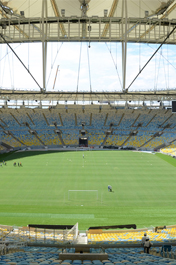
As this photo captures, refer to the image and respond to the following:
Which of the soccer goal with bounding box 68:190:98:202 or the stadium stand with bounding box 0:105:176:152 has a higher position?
the stadium stand with bounding box 0:105:176:152

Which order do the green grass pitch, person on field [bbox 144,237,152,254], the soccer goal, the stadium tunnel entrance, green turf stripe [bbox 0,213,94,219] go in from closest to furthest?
person on field [bbox 144,237,152,254]
the green grass pitch
green turf stripe [bbox 0,213,94,219]
the soccer goal
the stadium tunnel entrance

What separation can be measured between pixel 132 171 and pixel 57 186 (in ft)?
34.9

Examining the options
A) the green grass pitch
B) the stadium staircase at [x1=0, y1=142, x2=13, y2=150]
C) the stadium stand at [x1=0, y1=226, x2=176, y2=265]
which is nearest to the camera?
the stadium stand at [x1=0, y1=226, x2=176, y2=265]

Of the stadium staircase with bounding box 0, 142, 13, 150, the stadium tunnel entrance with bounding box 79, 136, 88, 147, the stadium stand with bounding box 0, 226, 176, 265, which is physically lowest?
the stadium stand with bounding box 0, 226, 176, 265

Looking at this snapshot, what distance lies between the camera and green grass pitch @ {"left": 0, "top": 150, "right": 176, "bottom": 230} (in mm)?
18422

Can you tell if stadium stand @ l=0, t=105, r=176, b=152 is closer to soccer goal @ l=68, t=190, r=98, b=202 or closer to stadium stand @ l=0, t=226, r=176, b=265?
soccer goal @ l=68, t=190, r=98, b=202

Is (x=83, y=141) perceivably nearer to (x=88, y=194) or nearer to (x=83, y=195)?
(x=88, y=194)

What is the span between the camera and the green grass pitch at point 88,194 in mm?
18422

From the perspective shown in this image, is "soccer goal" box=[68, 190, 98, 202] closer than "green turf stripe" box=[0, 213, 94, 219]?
No

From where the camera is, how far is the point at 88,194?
23.3 m

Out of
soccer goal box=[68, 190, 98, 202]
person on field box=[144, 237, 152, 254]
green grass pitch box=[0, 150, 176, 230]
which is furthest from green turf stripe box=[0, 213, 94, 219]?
person on field box=[144, 237, 152, 254]

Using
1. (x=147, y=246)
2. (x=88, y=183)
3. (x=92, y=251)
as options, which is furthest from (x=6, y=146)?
(x=92, y=251)

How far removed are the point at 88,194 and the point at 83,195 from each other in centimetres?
45

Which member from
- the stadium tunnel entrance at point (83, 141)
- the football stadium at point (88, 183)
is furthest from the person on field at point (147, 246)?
the stadium tunnel entrance at point (83, 141)
